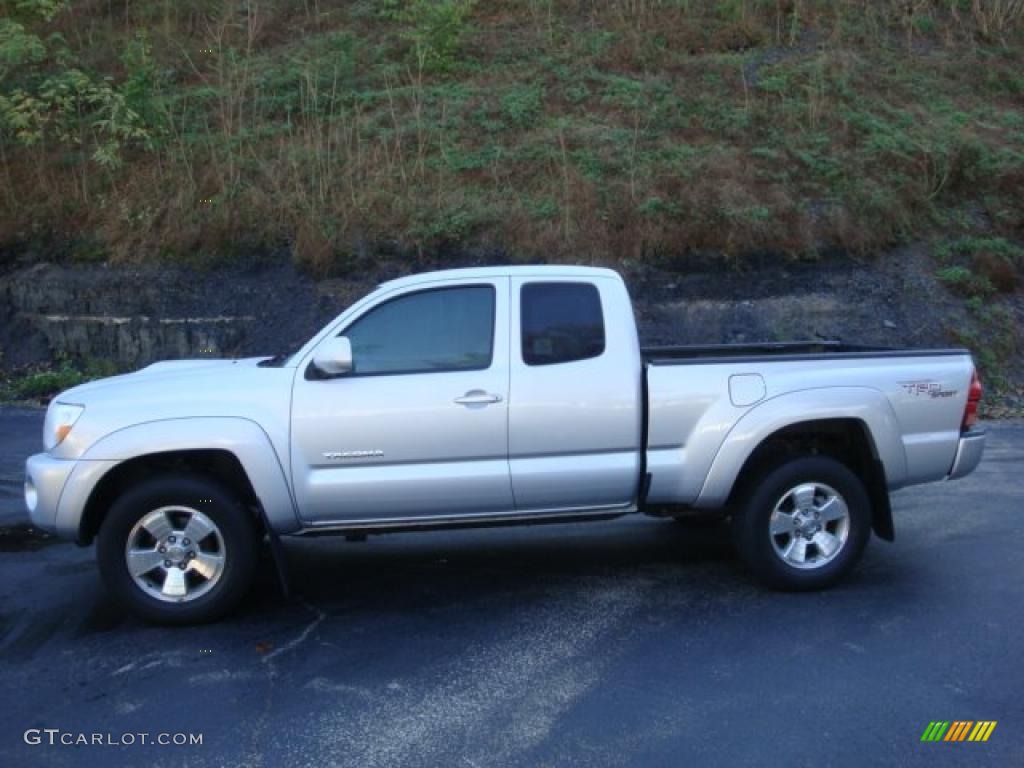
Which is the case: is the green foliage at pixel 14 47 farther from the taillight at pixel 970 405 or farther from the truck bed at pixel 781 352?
the taillight at pixel 970 405

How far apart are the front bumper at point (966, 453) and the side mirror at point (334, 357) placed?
3606mm

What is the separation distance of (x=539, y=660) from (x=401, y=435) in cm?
142

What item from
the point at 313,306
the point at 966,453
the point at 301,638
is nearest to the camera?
the point at 301,638

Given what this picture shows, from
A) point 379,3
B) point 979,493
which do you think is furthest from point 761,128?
point 979,493

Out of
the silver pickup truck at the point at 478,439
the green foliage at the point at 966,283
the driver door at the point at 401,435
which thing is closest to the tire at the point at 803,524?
the silver pickup truck at the point at 478,439

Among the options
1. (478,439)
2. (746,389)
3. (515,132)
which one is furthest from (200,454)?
(515,132)

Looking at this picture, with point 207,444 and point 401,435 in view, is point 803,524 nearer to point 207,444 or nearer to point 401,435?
point 401,435

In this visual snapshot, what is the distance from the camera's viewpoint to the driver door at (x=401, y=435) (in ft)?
19.9

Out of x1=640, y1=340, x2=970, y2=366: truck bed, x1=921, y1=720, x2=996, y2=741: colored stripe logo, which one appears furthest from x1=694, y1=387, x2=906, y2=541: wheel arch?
x1=921, y1=720, x2=996, y2=741: colored stripe logo

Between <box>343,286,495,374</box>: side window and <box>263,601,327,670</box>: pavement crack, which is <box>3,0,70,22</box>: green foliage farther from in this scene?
<box>263,601,327,670</box>: pavement crack

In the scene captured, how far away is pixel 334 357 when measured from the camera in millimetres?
6023

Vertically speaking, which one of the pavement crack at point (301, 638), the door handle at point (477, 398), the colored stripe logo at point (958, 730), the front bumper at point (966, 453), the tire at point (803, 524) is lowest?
the colored stripe logo at point (958, 730)

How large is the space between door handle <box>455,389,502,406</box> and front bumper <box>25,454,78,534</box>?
2131 mm

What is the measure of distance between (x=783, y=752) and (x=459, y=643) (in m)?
1.90
